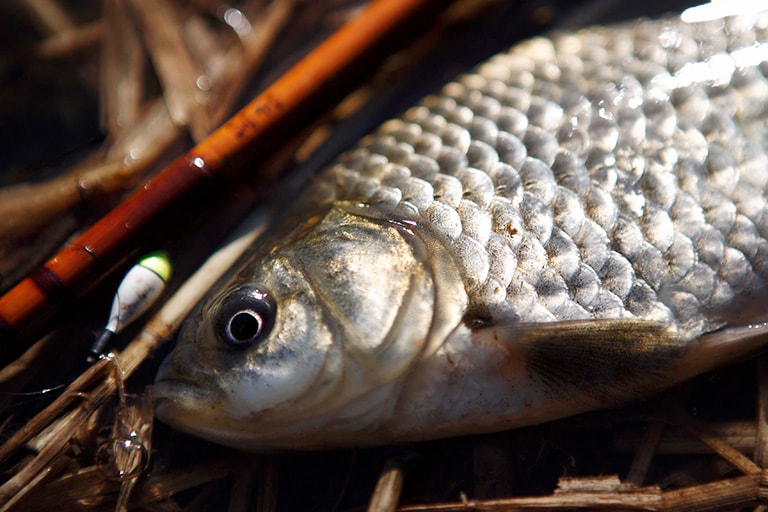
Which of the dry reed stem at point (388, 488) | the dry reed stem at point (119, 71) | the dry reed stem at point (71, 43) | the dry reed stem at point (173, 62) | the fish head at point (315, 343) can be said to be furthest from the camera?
the dry reed stem at point (71, 43)

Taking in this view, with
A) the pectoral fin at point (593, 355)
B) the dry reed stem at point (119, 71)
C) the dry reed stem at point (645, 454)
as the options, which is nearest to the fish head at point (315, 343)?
the pectoral fin at point (593, 355)

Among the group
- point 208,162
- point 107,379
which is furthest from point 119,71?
point 107,379

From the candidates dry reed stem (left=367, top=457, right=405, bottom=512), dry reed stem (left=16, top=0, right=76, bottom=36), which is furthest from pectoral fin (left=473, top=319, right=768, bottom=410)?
dry reed stem (left=16, top=0, right=76, bottom=36)

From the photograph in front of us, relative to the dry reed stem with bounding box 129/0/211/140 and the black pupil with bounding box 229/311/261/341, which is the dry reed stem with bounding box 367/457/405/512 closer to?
the black pupil with bounding box 229/311/261/341

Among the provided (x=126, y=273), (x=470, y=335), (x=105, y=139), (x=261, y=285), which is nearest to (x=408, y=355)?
(x=470, y=335)

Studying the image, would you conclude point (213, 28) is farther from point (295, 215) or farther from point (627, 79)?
point (627, 79)

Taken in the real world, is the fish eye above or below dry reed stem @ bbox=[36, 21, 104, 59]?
below

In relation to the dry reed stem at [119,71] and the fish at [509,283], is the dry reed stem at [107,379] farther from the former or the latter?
the dry reed stem at [119,71]

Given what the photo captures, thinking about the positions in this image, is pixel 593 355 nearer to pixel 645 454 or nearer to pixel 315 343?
pixel 645 454
